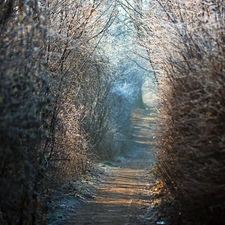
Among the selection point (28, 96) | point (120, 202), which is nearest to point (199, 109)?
point (28, 96)

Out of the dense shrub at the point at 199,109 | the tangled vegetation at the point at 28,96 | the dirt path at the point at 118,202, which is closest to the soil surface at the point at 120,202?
the dirt path at the point at 118,202

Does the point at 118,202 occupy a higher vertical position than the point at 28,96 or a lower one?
lower

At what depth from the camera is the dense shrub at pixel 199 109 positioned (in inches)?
278

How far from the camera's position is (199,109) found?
773 cm

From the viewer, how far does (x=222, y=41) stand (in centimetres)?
763

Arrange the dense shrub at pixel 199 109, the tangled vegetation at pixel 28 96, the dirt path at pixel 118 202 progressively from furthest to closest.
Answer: the dirt path at pixel 118 202 → the dense shrub at pixel 199 109 → the tangled vegetation at pixel 28 96

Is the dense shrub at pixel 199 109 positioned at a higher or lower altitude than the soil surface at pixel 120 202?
higher

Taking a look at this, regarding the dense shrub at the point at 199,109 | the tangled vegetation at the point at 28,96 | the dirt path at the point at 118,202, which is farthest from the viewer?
the dirt path at the point at 118,202

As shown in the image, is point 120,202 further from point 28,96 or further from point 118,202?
point 28,96

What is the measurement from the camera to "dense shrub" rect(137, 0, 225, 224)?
7051 millimetres

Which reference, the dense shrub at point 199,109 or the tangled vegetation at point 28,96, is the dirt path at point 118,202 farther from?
the dense shrub at point 199,109

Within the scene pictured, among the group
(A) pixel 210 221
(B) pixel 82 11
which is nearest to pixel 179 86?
(A) pixel 210 221

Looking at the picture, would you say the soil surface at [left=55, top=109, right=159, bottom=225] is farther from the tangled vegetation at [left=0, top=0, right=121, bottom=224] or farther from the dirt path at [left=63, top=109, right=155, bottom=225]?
the tangled vegetation at [left=0, top=0, right=121, bottom=224]

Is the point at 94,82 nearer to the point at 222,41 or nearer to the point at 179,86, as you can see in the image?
the point at 179,86
